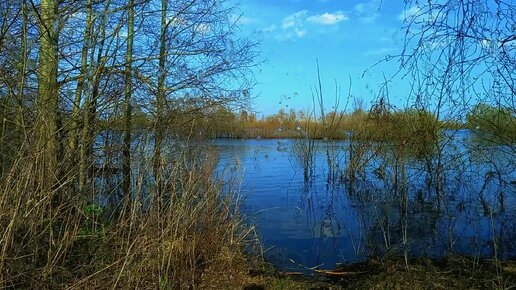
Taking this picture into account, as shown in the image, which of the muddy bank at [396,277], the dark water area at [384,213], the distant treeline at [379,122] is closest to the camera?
the muddy bank at [396,277]

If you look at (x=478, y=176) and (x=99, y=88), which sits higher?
(x=99, y=88)

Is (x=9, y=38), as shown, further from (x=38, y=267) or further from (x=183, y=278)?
(x=183, y=278)

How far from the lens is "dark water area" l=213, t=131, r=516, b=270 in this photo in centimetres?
707

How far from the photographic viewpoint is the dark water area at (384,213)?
7.07 metres

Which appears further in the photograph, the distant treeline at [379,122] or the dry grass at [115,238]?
the distant treeline at [379,122]

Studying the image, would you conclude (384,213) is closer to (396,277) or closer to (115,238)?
(396,277)

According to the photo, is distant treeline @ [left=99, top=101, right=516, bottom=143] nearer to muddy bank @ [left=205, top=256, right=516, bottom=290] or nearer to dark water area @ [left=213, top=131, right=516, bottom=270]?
dark water area @ [left=213, top=131, right=516, bottom=270]

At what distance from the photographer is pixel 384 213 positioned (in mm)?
9398

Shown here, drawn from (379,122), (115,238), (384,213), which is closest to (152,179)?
(115,238)

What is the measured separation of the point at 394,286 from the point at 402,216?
505 centimetres

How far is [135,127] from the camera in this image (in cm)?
876

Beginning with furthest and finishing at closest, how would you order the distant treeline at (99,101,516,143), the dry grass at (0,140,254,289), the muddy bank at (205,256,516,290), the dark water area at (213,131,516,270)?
the distant treeline at (99,101,516,143) → the dark water area at (213,131,516,270) → the muddy bank at (205,256,516,290) → the dry grass at (0,140,254,289)

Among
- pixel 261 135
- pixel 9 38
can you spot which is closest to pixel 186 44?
pixel 9 38

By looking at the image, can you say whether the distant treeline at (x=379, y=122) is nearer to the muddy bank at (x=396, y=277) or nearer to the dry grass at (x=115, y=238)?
the dry grass at (x=115, y=238)
